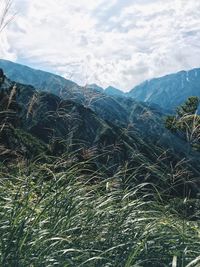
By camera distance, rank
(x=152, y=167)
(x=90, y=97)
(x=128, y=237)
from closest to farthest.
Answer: (x=128, y=237), (x=152, y=167), (x=90, y=97)

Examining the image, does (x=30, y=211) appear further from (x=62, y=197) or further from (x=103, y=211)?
(x=103, y=211)

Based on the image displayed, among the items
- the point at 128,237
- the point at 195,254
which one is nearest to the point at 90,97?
the point at 128,237

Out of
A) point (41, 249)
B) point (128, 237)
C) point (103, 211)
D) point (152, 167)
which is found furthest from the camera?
point (152, 167)

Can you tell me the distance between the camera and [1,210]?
4461 mm

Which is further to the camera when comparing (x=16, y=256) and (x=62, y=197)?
(x=62, y=197)

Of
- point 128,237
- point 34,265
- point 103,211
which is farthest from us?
point 103,211

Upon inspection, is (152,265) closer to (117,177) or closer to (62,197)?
(62,197)

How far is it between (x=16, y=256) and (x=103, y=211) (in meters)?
1.20

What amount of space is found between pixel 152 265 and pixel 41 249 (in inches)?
34.4

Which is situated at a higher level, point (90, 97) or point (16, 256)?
point (90, 97)

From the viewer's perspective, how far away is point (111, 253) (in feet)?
12.5

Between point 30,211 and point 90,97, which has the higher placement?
point 90,97

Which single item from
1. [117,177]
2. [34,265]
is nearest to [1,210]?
[34,265]

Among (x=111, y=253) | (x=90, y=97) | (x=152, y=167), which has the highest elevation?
(x=90, y=97)
